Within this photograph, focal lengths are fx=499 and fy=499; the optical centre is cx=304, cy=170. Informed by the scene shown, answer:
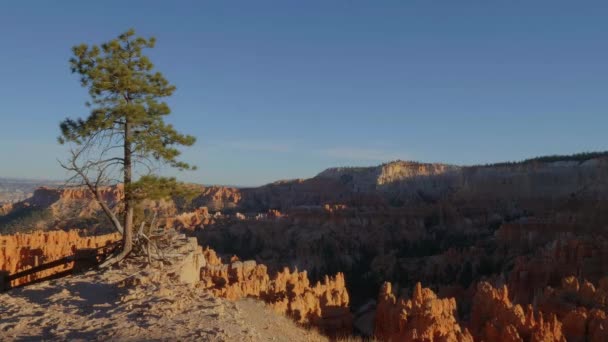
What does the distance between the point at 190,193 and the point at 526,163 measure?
86521mm

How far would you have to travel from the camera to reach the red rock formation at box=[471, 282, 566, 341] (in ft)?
Result: 68.3

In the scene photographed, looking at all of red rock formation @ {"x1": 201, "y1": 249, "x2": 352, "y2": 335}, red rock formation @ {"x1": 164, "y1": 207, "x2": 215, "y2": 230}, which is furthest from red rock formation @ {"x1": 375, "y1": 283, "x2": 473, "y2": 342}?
red rock formation @ {"x1": 164, "y1": 207, "x2": 215, "y2": 230}

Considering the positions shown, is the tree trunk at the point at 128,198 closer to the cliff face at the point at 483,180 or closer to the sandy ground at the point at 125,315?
the sandy ground at the point at 125,315

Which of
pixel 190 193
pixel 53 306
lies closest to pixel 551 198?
pixel 190 193

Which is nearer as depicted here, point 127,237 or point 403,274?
point 127,237

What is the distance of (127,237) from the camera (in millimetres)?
14367

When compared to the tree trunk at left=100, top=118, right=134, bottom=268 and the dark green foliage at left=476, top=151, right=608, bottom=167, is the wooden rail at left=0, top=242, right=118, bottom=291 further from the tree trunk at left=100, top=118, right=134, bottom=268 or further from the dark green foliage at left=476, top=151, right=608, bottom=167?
the dark green foliage at left=476, top=151, right=608, bottom=167

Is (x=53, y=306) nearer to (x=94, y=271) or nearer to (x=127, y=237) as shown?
(x=94, y=271)

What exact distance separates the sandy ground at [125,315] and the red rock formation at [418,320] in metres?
Answer: 9.49

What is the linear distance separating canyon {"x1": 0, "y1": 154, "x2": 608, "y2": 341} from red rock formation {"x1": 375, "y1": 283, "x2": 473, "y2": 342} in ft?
0.28

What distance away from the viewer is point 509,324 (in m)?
22.0

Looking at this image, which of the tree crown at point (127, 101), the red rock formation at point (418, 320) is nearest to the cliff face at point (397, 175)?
the red rock formation at point (418, 320)

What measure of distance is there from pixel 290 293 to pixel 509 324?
10.1 m

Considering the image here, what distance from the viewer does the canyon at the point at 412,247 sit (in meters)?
23.2
